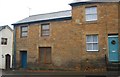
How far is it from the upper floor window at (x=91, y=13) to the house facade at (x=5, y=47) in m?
21.0

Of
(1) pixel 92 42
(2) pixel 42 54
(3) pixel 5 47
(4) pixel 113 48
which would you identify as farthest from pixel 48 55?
(3) pixel 5 47

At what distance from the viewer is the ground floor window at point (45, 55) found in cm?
2724

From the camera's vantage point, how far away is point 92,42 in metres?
23.7

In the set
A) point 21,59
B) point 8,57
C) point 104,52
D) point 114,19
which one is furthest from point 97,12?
point 8,57

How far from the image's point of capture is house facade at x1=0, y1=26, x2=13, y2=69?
132 feet

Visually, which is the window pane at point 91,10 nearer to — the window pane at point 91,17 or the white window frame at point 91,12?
the white window frame at point 91,12

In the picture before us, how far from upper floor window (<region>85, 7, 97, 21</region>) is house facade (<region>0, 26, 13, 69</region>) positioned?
21.0 metres

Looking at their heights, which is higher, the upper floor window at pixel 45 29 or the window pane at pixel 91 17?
the window pane at pixel 91 17

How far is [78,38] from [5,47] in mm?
20069

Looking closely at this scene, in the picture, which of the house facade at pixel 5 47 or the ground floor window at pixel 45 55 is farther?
the house facade at pixel 5 47

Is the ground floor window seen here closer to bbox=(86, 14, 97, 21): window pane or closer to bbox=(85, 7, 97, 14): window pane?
bbox=(86, 14, 97, 21): window pane

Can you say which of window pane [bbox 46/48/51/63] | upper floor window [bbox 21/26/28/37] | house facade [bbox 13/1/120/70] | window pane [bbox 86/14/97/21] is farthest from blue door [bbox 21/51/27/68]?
window pane [bbox 86/14/97/21]

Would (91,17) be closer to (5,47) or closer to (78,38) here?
(78,38)

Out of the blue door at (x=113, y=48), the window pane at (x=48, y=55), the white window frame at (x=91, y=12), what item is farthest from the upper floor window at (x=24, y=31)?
the blue door at (x=113, y=48)
